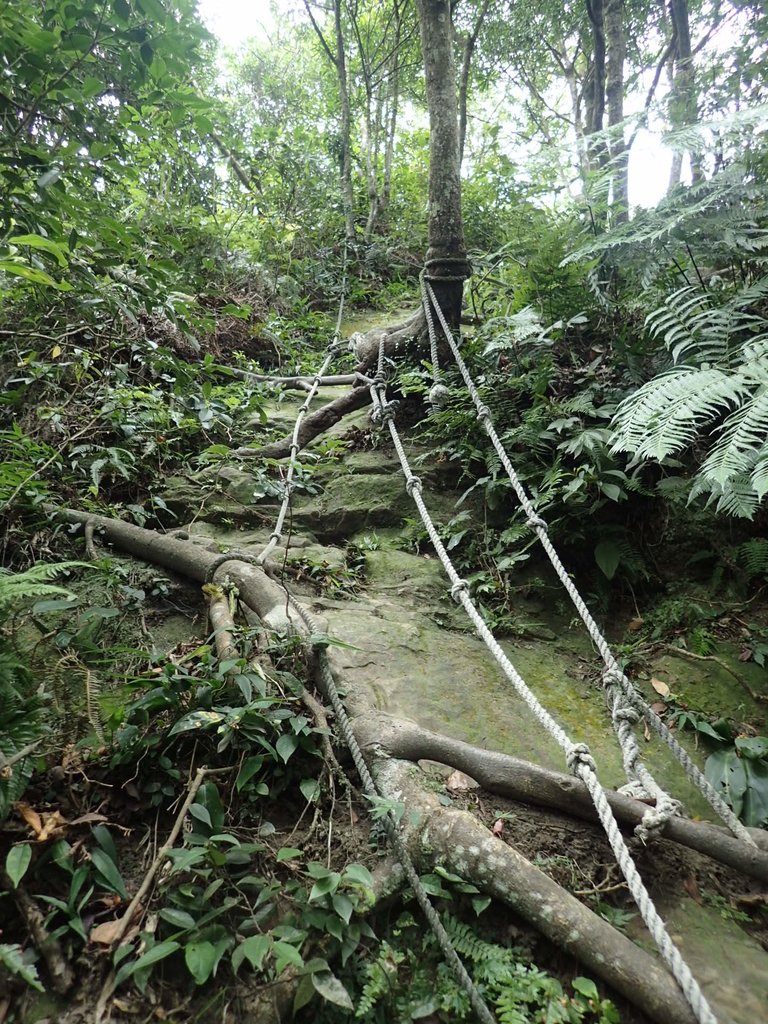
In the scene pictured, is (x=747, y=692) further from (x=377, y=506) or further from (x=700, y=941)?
(x=377, y=506)

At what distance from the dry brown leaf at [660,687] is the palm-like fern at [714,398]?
73 centimetres

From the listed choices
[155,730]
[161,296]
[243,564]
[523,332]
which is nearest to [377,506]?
[243,564]

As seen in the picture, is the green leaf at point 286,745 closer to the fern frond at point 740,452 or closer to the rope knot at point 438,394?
the fern frond at point 740,452

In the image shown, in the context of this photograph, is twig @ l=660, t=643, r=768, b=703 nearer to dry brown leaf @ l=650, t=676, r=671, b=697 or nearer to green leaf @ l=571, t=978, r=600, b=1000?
dry brown leaf @ l=650, t=676, r=671, b=697

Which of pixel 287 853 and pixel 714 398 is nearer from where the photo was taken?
pixel 287 853

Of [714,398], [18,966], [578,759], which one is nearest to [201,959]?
[18,966]

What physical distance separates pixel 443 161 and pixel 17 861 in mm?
4282

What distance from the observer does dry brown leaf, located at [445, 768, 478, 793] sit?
1.67 m

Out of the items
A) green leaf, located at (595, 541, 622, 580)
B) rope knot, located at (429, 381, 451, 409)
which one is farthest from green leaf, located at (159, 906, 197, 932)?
rope knot, located at (429, 381, 451, 409)

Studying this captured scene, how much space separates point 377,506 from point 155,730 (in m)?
2.06

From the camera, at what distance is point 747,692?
202cm

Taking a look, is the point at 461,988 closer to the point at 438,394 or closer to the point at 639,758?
the point at 639,758

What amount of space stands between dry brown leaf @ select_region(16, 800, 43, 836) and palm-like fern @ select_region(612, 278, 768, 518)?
2141 mm

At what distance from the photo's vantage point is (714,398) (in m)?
2.01
